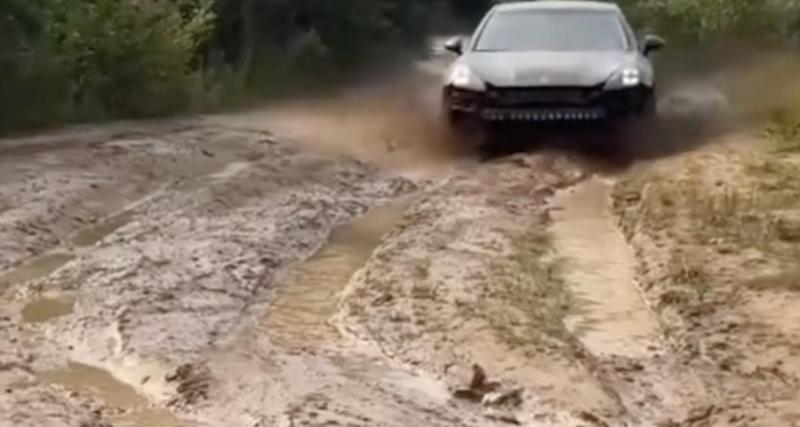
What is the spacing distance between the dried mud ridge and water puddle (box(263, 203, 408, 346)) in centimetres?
2

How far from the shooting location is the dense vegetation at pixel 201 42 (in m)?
18.0

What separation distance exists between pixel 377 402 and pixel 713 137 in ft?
35.1

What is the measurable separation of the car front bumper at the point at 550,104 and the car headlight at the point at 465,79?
7 cm

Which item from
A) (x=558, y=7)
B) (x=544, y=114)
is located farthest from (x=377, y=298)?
(x=558, y=7)

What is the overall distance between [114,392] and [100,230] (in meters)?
4.40

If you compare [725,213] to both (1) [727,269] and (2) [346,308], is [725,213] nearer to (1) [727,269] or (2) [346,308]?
(1) [727,269]

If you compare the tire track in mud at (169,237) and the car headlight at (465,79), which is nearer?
the tire track in mud at (169,237)

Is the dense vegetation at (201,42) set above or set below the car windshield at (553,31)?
below

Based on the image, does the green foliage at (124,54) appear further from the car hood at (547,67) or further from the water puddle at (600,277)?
the water puddle at (600,277)

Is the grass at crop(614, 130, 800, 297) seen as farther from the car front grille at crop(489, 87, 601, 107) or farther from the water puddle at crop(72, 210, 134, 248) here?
the water puddle at crop(72, 210, 134, 248)

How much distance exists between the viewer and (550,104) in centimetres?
1458

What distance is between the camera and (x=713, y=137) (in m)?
16.8

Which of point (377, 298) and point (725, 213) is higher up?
point (377, 298)

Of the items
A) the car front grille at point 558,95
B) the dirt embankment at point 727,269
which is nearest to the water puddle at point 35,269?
the dirt embankment at point 727,269
